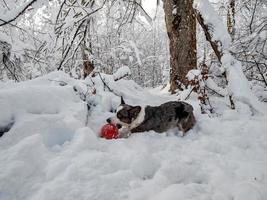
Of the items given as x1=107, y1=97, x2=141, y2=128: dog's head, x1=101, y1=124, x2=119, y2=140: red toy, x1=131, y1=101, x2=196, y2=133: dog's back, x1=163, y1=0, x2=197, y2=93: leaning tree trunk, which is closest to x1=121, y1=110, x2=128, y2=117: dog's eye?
x1=107, y1=97, x2=141, y2=128: dog's head

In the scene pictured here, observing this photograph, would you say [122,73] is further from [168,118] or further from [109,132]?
[109,132]

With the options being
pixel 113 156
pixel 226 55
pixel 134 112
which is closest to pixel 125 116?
pixel 134 112

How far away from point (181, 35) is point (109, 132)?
3062mm

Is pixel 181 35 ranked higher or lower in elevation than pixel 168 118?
higher

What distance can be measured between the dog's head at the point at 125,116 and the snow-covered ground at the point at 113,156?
23cm

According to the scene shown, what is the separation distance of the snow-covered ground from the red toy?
16cm

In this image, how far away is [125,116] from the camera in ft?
14.6

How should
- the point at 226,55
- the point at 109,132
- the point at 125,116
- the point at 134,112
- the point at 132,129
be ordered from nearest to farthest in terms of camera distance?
the point at 109,132
the point at 132,129
the point at 125,116
the point at 134,112
the point at 226,55

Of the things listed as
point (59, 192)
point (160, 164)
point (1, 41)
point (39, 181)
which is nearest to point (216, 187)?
point (160, 164)

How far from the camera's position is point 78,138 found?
3.40 metres

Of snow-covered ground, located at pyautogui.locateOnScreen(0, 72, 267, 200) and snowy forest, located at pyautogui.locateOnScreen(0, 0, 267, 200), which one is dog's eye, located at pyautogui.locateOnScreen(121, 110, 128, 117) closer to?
snowy forest, located at pyautogui.locateOnScreen(0, 0, 267, 200)

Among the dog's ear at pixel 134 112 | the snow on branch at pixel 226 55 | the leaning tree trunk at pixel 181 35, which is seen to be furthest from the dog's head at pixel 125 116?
the leaning tree trunk at pixel 181 35

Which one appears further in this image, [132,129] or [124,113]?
[124,113]

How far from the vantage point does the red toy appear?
3.91 meters
